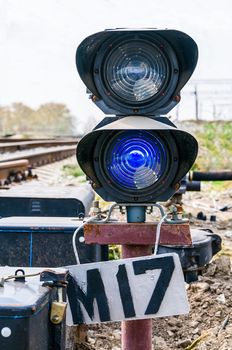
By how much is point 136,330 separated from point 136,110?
0.82 meters

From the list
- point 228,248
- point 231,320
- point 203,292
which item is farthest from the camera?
point 228,248

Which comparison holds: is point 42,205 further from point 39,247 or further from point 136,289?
point 136,289

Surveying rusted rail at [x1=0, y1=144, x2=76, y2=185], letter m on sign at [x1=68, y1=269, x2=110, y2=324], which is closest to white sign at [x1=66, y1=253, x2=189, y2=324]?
letter m on sign at [x1=68, y1=269, x2=110, y2=324]

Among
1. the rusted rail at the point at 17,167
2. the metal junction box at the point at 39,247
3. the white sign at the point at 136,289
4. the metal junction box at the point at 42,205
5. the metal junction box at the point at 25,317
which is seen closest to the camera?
the metal junction box at the point at 25,317

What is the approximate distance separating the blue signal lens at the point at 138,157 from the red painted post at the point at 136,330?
233mm

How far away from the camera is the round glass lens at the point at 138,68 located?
2338 mm

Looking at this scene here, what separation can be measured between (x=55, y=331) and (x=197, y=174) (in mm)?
4766

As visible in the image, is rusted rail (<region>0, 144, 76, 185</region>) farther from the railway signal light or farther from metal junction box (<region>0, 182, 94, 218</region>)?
the railway signal light

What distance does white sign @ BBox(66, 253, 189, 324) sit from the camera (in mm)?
→ 2201

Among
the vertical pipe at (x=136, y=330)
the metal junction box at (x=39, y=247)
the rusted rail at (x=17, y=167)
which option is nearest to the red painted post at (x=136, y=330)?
the vertical pipe at (x=136, y=330)

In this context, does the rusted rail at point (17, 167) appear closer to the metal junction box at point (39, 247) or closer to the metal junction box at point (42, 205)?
the metal junction box at point (42, 205)

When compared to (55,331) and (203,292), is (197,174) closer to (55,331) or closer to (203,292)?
(203,292)

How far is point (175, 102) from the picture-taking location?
235 cm

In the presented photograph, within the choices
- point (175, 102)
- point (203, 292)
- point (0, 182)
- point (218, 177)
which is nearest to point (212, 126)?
point (0, 182)
